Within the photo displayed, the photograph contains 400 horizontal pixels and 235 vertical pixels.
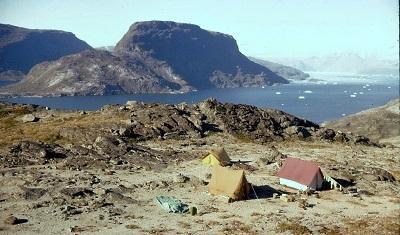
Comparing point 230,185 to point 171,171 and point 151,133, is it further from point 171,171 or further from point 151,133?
point 151,133

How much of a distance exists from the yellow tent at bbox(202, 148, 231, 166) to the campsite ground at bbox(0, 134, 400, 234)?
1562 mm

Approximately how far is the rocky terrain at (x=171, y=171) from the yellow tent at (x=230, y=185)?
980 mm

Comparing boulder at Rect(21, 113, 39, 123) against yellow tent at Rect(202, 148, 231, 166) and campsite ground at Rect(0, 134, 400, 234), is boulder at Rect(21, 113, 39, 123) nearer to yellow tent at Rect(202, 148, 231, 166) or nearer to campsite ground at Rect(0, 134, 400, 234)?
campsite ground at Rect(0, 134, 400, 234)

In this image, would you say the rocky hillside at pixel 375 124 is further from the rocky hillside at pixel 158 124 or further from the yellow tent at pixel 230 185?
the yellow tent at pixel 230 185

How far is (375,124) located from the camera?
582 feet

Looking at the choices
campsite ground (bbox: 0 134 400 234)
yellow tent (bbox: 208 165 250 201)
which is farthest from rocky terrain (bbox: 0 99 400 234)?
yellow tent (bbox: 208 165 250 201)

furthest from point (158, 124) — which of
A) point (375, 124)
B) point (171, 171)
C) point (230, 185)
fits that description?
point (375, 124)

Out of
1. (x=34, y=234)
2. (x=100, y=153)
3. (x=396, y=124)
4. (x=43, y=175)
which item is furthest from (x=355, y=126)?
(x=34, y=234)

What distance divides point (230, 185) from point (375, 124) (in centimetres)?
14254

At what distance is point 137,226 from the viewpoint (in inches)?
1614

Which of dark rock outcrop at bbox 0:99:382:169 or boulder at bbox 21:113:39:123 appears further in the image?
boulder at bbox 21:113:39:123

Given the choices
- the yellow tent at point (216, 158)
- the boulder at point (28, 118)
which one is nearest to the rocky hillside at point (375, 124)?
the yellow tent at point (216, 158)

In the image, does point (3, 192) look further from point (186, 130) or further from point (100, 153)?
point (186, 130)

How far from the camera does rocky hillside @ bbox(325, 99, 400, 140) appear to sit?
16888 centimetres
